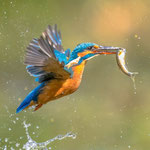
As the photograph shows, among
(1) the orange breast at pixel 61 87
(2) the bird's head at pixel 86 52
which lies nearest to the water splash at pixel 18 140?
(1) the orange breast at pixel 61 87

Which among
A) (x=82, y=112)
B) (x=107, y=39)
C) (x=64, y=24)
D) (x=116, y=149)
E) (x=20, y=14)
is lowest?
(x=116, y=149)

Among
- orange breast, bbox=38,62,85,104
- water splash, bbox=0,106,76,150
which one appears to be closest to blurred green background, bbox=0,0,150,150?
water splash, bbox=0,106,76,150

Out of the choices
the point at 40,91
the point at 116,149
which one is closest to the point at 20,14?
the point at 116,149

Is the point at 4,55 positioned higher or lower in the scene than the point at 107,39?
higher

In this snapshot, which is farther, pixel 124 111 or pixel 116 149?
pixel 124 111

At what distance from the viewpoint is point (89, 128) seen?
19.0 ft

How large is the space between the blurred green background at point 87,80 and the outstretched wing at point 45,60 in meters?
2.15

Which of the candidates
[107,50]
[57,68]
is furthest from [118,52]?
[57,68]

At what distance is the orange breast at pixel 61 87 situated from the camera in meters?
3.23

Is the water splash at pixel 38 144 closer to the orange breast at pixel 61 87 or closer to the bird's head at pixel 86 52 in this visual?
the orange breast at pixel 61 87

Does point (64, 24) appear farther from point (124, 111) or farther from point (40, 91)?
point (40, 91)

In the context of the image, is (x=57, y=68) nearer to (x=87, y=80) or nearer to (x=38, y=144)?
(x=38, y=144)

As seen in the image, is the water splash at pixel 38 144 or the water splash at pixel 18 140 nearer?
the water splash at pixel 38 144

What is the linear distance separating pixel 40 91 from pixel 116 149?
2.24 meters
